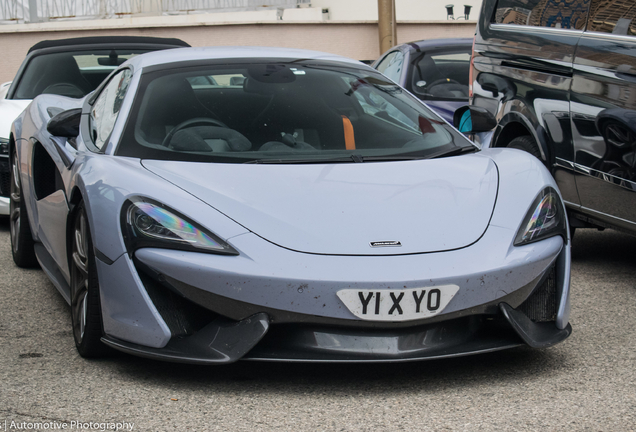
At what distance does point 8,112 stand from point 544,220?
4.36 m

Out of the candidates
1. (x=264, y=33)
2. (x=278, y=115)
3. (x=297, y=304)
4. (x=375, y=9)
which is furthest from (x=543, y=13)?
(x=375, y=9)

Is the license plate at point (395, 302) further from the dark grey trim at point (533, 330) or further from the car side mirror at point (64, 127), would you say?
the car side mirror at point (64, 127)

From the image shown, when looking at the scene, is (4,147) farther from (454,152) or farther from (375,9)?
(375,9)

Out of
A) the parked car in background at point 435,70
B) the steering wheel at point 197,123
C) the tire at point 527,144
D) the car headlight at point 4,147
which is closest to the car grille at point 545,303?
the steering wheel at point 197,123

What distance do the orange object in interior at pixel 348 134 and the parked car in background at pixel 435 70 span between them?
3430 millimetres

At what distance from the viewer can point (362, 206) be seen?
9.65 ft

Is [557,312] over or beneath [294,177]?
beneath

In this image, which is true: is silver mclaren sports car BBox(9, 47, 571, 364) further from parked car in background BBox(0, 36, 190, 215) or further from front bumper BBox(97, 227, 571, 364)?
parked car in background BBox(0, 36, 190, 215)

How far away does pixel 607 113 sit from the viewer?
4109mm

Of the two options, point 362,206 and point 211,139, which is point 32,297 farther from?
point 362,206

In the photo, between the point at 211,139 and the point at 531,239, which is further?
the point at 211,139

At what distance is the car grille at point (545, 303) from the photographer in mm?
2959

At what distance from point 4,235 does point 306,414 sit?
409 cm

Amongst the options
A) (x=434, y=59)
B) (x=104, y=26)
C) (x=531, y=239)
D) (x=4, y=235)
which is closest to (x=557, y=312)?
(x=531, y=239)
